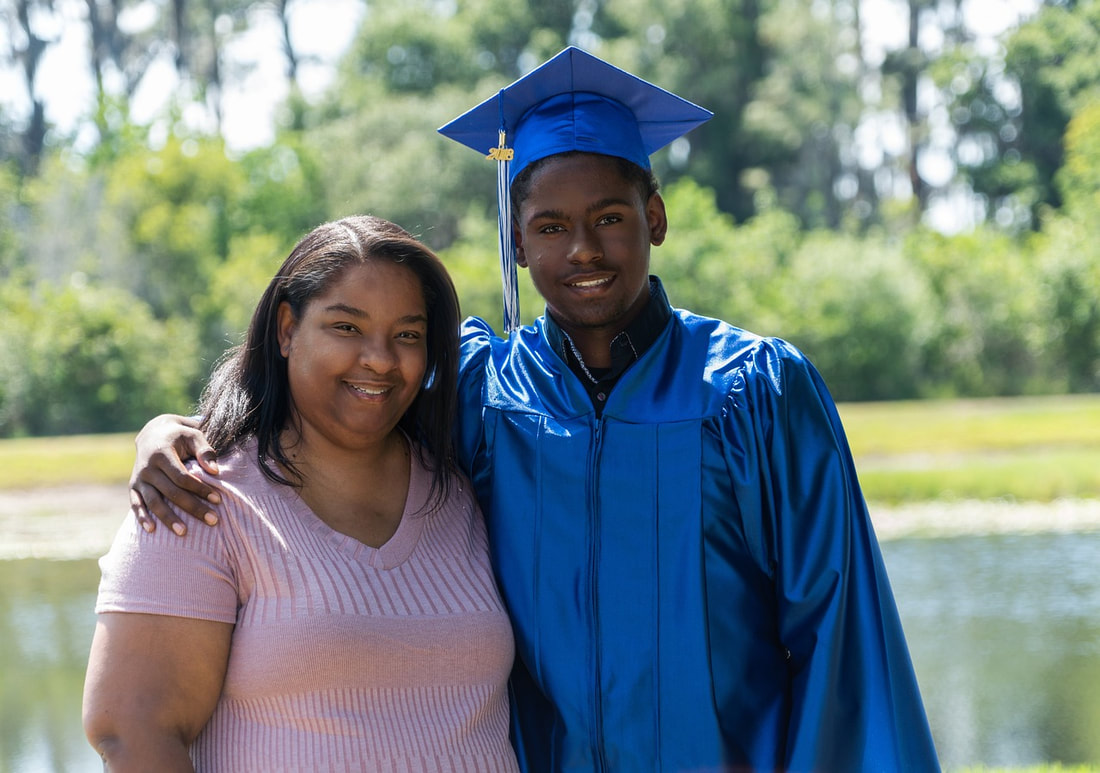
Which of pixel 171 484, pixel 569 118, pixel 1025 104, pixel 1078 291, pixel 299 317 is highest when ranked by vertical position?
pixel 1025 104

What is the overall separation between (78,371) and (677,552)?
17366mm

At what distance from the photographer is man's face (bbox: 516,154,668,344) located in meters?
2.22

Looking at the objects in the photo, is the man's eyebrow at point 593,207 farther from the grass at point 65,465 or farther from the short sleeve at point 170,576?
the grass at point 65,465

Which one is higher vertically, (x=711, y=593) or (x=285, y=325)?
(x=285, y=325)

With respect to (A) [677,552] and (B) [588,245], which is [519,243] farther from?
(A) [677,552]

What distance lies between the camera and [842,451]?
2.12m

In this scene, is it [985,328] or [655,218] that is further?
[985,328]

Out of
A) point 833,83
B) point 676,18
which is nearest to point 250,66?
point 676,18

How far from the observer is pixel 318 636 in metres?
1.85

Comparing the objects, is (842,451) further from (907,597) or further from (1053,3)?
(1053,3)

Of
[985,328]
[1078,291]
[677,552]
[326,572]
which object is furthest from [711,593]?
[985,328]

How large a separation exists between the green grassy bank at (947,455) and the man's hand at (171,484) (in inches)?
399

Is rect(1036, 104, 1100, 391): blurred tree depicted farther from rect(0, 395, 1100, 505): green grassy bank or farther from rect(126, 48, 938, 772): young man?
rect(126, 48, 938, 772): young man

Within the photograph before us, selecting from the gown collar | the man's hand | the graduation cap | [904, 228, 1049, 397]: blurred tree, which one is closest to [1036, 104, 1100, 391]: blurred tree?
[904, 228, 1049, 397]: blurred tree
